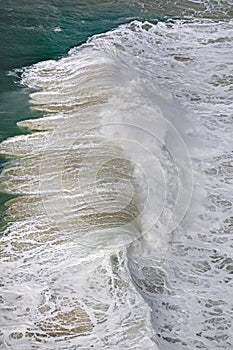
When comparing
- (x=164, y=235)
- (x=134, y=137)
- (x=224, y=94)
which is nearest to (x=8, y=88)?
(x=134, y=137)

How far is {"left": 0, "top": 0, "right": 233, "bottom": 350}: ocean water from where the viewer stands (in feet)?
15.4

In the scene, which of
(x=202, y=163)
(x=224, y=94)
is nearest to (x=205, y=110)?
(x=224, y=94)

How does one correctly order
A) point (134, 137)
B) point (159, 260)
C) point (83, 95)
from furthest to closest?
point (83, 95)
point (134, 137)
point (159, 260)

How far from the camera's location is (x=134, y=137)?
693cm

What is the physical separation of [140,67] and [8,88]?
2.14 metres

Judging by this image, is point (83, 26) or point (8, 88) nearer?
point (8, 88)

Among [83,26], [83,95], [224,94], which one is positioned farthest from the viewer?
[83,26]

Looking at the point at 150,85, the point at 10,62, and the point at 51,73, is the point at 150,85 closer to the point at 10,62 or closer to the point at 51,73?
the point at 51,73

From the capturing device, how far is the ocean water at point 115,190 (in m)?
4.70

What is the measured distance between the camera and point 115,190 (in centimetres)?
607

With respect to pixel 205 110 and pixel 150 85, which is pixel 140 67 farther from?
pixel 205 110

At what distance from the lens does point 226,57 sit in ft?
32.5

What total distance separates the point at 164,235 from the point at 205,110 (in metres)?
3.00

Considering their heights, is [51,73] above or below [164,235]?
above
